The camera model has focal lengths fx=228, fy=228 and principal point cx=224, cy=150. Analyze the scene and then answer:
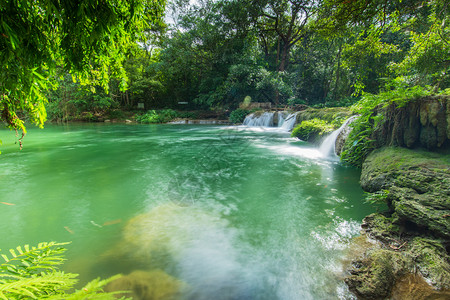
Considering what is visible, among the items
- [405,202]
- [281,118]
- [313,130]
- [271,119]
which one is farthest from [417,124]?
[271,119]

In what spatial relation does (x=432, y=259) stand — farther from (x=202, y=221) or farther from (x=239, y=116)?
(x=239, y=116)

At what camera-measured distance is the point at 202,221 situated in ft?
10.9

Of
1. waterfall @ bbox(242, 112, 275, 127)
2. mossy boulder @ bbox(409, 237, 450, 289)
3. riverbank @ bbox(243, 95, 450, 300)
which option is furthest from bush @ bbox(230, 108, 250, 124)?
mossy boulder @ bbox(409, 237, 450, 289)

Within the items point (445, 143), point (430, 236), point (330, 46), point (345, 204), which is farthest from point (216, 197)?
point (330, 46)

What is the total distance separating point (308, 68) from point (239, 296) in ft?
84.9

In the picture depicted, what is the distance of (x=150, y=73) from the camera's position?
27438 millimetres

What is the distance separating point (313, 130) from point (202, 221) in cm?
838

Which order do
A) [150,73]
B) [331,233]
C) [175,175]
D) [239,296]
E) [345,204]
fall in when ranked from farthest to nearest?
1. [150,73]
2. [175,175]
3. [345,204]
4. [331,233]
5. [239,296]

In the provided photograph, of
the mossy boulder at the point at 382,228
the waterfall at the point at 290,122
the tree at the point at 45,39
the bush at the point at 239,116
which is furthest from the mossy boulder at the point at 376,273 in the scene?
the bush at the point at 239,116

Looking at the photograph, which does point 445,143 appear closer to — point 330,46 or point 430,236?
point 430,236

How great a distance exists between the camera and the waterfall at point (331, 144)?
739 cm

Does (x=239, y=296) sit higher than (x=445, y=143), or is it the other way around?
(x=445, y=143)

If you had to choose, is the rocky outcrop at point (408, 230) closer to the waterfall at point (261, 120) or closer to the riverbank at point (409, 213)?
the riverbank at point (409, 213)

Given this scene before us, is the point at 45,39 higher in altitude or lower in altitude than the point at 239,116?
higher
